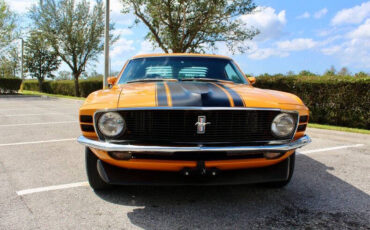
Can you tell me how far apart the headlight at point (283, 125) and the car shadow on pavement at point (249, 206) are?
0.67 meters

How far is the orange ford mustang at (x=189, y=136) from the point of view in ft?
8.15

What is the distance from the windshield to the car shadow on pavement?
52.1 inches

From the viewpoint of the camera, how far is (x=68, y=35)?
84.7 ft

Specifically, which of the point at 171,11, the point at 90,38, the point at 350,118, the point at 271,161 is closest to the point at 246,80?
the point at 271,161

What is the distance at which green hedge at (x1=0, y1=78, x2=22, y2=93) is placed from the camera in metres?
27.4

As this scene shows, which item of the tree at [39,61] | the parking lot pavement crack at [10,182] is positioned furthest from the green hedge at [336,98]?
the tree at [39,61]

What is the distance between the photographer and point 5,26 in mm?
29953

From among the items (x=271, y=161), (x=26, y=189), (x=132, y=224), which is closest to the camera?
(x=132, y=224)

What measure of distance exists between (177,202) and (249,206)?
2.11 feet

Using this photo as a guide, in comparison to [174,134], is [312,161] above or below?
below

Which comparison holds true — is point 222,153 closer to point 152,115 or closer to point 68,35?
point 152,115

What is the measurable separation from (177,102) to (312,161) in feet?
9.48

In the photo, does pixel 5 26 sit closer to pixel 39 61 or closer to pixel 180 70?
pixel 39 61

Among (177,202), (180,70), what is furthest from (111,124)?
(180,70)
